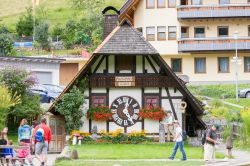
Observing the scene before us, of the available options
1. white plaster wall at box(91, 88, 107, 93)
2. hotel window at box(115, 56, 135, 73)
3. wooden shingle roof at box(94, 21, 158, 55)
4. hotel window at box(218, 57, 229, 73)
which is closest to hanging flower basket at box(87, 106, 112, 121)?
white plaster wall at box(91, 88, 107, 93)

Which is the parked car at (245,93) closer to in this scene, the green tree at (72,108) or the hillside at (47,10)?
the green tree at (72,108)

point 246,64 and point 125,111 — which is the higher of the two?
point 246,64

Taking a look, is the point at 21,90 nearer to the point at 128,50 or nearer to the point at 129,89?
the point at 129,89

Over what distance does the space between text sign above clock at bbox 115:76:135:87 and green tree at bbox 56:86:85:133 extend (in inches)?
77.4

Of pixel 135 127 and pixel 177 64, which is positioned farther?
pixel 177 64

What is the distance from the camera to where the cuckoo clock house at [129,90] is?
147 ft

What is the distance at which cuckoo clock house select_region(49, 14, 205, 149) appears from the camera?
44812mm

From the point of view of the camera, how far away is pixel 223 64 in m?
74.8

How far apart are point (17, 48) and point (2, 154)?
60200 millimetres

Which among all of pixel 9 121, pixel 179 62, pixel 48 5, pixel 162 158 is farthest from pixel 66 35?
pixel 162 158

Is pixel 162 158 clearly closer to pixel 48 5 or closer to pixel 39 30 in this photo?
pixel 39 30

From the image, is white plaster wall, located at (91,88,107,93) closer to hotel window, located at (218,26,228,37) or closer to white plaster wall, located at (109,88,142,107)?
white plaster wall, located at (109,88,142,107)

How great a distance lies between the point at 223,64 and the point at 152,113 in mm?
31107

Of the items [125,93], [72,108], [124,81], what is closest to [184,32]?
[125,93]
